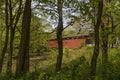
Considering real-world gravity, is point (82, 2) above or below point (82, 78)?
above

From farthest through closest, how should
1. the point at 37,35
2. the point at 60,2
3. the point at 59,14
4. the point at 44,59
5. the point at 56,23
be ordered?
the point at 44,59 < the point at 37,35 < the point at 56,23 < the point at 59,14 < the point at 60,2

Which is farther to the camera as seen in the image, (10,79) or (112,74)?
(10,79)

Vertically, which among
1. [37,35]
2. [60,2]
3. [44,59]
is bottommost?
[44,59]

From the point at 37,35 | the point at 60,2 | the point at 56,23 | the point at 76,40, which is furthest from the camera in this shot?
the point at 76,40

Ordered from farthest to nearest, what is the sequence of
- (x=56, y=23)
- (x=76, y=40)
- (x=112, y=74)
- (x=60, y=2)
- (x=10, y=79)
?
(x=76, y=40), (x=56, y=23), (x=60, y=2), (x=10, y=79), (x=112, y=74)

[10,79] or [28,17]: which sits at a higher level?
[28,17]

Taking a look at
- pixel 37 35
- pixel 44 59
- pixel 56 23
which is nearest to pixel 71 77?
pixel 56 23

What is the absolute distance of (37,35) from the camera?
102ft

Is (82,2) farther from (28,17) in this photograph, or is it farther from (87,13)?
(28,17)

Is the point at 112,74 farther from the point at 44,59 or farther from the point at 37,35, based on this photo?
the point at 44,59

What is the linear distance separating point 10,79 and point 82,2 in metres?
5.57

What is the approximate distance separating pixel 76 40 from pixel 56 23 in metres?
31.7

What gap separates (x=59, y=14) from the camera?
19672mm

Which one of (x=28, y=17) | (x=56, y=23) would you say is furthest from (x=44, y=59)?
(x=28, y=17)
